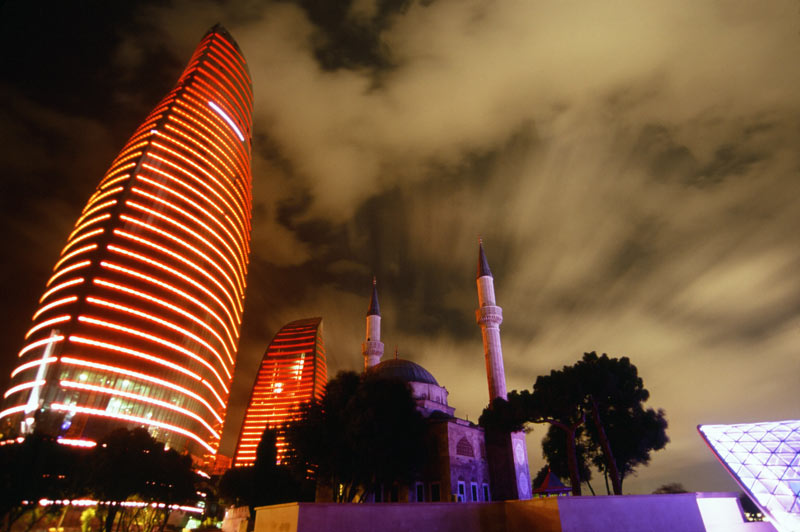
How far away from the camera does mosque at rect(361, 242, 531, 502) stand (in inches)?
1492

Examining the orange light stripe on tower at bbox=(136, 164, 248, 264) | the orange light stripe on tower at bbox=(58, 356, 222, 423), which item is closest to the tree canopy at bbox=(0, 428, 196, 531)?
the orange light stripe on tower at bbox=(58, 356, 222, 423)

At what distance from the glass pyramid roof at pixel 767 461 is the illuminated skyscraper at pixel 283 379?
431 ft

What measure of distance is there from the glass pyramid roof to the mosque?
56.0 ft

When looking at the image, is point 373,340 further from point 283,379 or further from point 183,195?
point 283,379

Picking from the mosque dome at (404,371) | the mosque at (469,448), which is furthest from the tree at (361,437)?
the mosque dome at (404,371)

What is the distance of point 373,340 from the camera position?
59.6 meters

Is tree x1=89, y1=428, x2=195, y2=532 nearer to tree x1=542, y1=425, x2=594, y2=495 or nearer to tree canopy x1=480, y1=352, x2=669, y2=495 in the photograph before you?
tree canopy x1=480, y1=352, x2=669, y2=495

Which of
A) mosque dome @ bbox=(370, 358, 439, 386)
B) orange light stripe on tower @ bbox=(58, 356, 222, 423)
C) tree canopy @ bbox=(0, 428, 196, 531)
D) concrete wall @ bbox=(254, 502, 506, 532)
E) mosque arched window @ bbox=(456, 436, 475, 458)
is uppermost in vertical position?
orange light stripe on tower @ bbox=(58, 356, 222, 423)

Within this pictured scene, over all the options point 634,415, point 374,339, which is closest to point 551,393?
point 634,415

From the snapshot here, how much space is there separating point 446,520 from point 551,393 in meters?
14.2

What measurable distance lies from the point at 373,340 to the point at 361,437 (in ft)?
87.8

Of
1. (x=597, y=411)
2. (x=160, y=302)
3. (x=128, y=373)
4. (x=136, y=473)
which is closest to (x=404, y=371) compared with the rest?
(x=597, y=411)

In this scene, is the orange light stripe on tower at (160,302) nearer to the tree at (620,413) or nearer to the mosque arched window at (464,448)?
the mosque arched window at (464,448)

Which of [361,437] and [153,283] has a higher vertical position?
[153,283]
